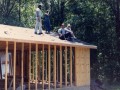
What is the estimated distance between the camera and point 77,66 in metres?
20.2

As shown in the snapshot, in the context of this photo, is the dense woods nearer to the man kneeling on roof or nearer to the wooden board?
the wooden board

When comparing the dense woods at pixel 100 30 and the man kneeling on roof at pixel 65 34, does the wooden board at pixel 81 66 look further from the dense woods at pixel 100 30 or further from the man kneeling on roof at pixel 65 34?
the dense woods at pixel 100 30

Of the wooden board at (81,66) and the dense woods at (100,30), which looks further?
the dense woods at (100,30)

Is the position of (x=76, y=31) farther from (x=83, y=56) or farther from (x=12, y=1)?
(x=12, y=1)

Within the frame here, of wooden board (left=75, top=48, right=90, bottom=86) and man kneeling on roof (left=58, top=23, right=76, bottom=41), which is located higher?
man kneeling on roof (left=58, top=23, right=76, bottom=41)

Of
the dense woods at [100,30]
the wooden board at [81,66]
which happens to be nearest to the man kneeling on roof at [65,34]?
the wooden board at [81,66]

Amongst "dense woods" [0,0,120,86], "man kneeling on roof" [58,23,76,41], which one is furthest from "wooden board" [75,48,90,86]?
"dense woods" [0,0,120,86]

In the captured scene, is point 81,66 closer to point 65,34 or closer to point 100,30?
point 65,34

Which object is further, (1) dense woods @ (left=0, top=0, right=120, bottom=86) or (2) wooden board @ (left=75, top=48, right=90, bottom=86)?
(1) dense woods @ (left=0, top=0, right=120, bottom=86)

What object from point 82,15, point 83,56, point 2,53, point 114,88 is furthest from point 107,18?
point 2,53

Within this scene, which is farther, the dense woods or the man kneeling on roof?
the dense woods

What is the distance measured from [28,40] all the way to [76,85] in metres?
5.85

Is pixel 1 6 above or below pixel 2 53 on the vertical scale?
above

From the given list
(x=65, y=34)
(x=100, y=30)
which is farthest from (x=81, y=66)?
(x=100, y=30)
